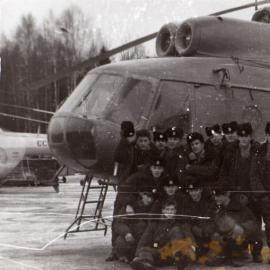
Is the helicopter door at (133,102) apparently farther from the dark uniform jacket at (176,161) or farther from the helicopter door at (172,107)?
the dark uniform jacket at (176,161)

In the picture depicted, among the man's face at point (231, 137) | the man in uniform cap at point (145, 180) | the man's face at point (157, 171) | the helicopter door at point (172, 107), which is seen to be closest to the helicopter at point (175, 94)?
the helicopter door at point (172, 107)

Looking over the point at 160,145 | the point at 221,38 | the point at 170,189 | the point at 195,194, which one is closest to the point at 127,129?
the point at 160,145

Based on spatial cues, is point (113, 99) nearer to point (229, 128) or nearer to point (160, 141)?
point (160, 141)

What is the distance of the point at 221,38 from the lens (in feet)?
27.0

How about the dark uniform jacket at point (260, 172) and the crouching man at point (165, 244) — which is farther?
the dark uniform jacket at point (260, 172)

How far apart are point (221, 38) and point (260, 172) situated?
249 cm

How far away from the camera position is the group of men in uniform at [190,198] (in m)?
6.04

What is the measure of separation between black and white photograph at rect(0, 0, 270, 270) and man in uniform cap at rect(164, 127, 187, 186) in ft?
0.04

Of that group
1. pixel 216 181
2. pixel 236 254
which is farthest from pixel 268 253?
pixel 216 181

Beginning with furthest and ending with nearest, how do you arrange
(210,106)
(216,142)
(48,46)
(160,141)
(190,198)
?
(48,46) → (210,106) → (216,142) → (160,141) → (190,198)

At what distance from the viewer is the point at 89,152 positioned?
6.99 metres

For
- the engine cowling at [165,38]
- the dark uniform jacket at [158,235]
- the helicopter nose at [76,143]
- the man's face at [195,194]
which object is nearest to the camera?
the dark uniform jacket at [158,235]

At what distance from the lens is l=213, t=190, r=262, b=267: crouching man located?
6.25 m

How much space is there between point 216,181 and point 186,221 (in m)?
0.52
